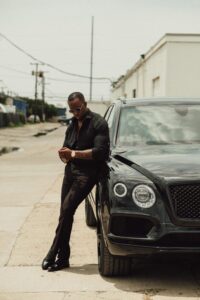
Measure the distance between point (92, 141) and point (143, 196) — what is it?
1.13 m

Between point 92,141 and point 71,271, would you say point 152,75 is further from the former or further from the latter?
point 71,271

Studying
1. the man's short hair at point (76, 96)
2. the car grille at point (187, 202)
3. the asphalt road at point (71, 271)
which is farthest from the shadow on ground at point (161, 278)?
the man's short hair at point (76, 96)

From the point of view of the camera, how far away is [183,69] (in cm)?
2366

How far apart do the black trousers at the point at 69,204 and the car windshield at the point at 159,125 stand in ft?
1.94

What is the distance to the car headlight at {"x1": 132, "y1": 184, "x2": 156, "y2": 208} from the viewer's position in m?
4.92

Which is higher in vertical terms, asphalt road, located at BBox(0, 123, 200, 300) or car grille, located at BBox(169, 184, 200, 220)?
car grille, located at BBox(169, 184, 200, 220)

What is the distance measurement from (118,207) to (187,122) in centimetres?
191

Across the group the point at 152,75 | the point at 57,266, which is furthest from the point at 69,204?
the point at 152,75

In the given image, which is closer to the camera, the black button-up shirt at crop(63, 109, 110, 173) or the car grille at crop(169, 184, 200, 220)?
the car grille at crop(169, 184, 200, 220)

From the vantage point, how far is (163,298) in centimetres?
498

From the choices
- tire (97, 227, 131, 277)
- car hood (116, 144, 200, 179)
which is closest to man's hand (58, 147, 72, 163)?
car hood (116, 144, 200, 179)

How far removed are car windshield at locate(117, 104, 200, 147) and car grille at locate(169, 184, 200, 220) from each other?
133cm

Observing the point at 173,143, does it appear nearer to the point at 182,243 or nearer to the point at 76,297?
the point at 182,243

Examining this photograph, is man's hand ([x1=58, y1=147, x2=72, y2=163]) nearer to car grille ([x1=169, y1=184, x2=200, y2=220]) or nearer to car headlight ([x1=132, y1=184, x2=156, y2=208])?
car headlight ([x1=132, y1=184, x2=156, y2=208])
